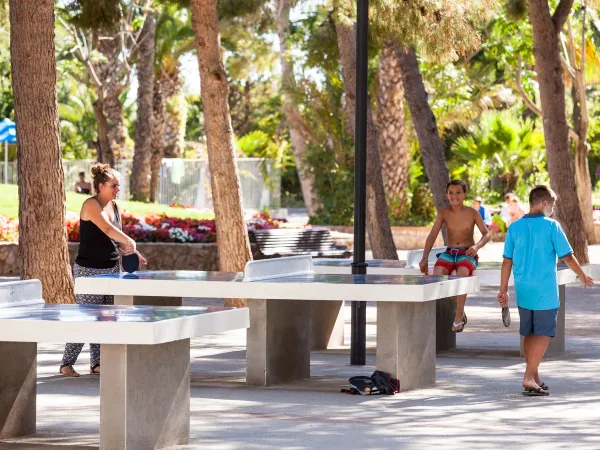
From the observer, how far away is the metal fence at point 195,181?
41875 mm

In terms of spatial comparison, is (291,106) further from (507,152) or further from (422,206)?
(507,152)

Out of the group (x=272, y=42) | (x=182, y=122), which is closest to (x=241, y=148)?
(x=182, y=122)

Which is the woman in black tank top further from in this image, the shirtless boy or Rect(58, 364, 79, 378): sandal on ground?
the shirtless boy

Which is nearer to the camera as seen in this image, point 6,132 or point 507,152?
point 507,152

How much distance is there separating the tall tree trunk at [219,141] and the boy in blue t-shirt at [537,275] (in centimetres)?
644

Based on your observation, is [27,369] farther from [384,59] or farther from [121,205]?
[384,59]

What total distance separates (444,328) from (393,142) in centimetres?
2185

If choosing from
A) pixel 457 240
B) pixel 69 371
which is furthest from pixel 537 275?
pixel 69 371

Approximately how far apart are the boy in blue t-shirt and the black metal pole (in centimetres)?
204

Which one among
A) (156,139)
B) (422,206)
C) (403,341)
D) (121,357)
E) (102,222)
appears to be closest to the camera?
(121,357)

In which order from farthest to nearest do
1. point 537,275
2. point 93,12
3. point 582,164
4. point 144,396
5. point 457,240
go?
1. point 582,164
2. point 93,12
3. point 457,240
4. point 537,275
5. point 144,396

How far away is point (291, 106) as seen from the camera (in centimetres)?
3638

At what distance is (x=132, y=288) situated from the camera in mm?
10688

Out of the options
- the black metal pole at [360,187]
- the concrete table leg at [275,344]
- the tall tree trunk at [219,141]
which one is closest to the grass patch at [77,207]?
the tall tree trunk at [219,141]
